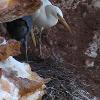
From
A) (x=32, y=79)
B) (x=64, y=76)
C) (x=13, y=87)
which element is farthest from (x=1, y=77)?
(x=64, y=76)

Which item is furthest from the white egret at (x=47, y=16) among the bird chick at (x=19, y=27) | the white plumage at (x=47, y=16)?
the bird chick at (x=19, y=27)

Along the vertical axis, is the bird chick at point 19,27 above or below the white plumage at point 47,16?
above

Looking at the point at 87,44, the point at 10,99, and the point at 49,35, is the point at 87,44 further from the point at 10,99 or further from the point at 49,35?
the point at 10,99

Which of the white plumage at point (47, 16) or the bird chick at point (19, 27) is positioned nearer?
the bird chick at point (19, 27)

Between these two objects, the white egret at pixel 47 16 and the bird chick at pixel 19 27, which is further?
the white egret at pixel 47 16

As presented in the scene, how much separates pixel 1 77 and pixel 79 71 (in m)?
1.14

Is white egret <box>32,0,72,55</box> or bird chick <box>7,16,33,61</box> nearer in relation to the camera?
bird chick <box>7,16,33,61</box>

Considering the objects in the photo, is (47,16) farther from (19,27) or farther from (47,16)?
(19,27)

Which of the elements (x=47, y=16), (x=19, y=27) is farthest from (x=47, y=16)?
(x=19, y=27)

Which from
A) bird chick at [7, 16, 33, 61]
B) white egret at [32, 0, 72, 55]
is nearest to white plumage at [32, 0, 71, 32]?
white egret at [32, 0, 72, 55]

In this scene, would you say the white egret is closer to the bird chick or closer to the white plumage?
the white plumage

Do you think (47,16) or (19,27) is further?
(47,16)

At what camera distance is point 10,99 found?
224cm

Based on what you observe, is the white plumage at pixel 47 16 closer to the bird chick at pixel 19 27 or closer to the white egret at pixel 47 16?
the white egret at pixel 47 16
